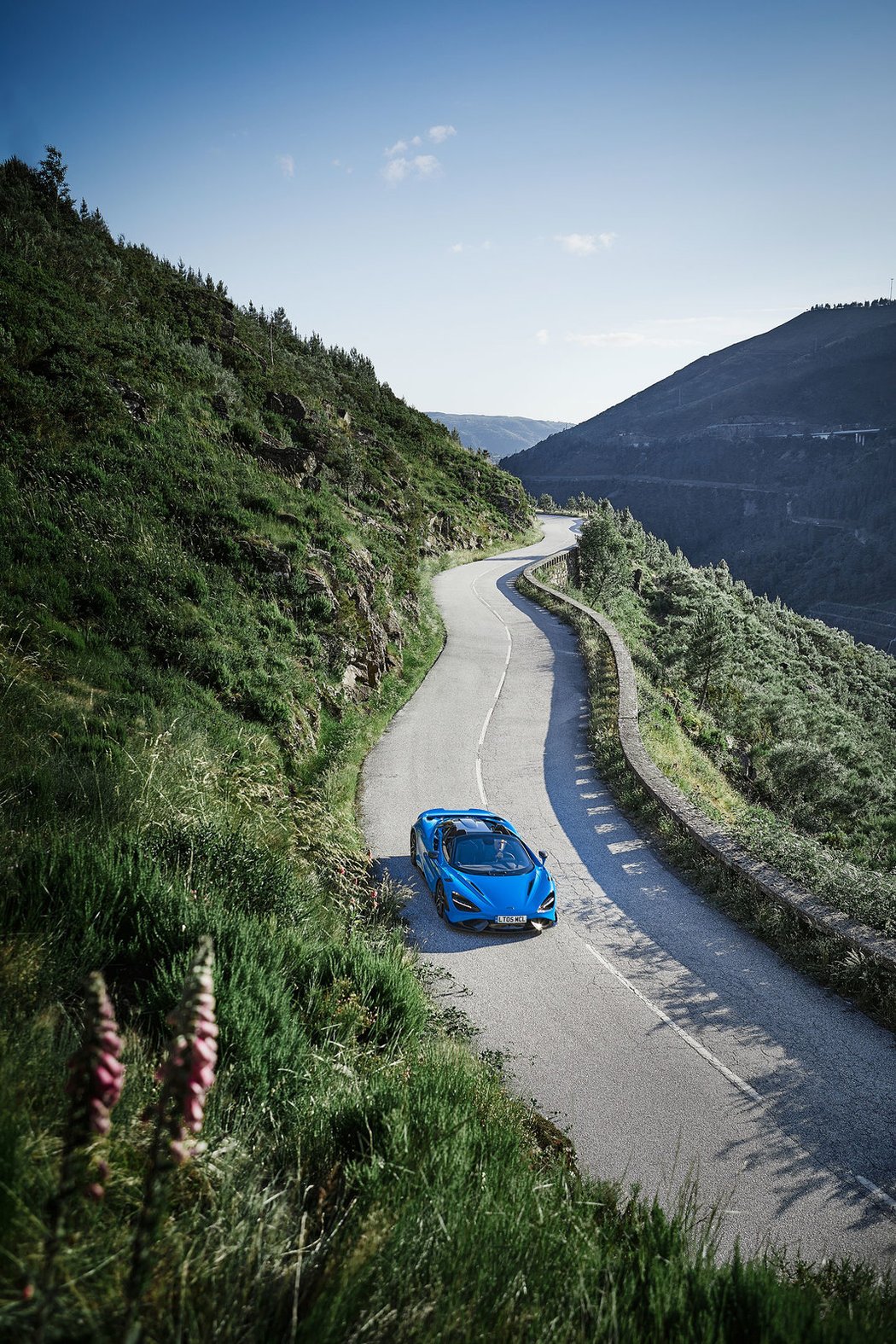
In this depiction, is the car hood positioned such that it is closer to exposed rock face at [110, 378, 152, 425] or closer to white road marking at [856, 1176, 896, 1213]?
white road marking at [856, 1176, 896, 1213]

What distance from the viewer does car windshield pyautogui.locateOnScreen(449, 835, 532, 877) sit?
9727mm

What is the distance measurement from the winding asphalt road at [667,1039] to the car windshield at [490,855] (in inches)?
32.1

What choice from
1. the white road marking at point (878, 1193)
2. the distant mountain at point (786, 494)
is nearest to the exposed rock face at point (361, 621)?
the white road marking at point (878, 1193)

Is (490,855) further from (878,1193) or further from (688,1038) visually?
(878,1193)

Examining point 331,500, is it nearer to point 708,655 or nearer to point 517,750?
point 517,750

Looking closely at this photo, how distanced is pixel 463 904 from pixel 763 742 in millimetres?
16328

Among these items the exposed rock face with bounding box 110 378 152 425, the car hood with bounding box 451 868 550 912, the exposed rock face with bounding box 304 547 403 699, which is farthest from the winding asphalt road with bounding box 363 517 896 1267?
the exposed rock face with bounding box 110 378 152 425

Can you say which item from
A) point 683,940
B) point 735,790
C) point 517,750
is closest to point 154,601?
point 517,750

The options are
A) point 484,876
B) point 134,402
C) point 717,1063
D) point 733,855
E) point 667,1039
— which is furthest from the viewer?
point 134,402

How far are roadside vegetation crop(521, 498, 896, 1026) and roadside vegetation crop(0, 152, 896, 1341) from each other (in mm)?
4828

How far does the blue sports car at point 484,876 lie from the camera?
916 centimetres

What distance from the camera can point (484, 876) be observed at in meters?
9.55

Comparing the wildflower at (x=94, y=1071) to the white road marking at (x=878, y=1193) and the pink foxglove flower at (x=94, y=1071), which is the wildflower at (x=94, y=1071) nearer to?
the pink foxglove flower at (x=94, y=1071)

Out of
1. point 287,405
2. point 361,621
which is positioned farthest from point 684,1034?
point 287,405
